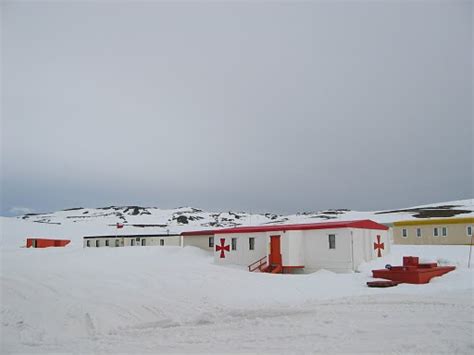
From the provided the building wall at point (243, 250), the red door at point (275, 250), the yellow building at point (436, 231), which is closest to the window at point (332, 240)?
the red door at point (275, 250)

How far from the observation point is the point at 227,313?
11398 millimetres

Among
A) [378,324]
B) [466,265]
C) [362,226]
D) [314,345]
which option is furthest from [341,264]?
[314,345]

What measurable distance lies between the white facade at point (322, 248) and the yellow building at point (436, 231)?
671 cm

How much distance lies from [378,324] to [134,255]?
2280 cm

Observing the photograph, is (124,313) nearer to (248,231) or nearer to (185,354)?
(185,354)

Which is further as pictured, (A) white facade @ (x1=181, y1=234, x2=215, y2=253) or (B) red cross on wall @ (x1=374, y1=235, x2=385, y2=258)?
(A) white facade @ (x1=181, y1=234, x2=215, y2=253)

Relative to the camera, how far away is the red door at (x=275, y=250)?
22.6 meters

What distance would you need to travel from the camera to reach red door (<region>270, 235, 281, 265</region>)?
2262cm

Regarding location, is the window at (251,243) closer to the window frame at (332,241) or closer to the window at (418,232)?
the window frame at (332,241)

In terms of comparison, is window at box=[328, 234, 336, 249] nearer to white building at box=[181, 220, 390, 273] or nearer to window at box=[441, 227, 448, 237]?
white building at box=[181, 220, 390, 273]

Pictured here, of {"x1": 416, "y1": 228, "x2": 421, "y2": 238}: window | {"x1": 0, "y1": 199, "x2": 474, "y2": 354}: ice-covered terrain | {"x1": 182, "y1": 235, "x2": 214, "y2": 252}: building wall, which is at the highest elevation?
{"x1": 416, "y1": 228, "x2": 421, "y2": 238}: window

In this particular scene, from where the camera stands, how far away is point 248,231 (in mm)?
25062

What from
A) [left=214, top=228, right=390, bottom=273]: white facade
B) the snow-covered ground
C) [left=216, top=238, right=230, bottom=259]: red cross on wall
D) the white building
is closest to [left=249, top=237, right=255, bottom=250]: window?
the white building

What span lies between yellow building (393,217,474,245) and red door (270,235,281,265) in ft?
42.9
